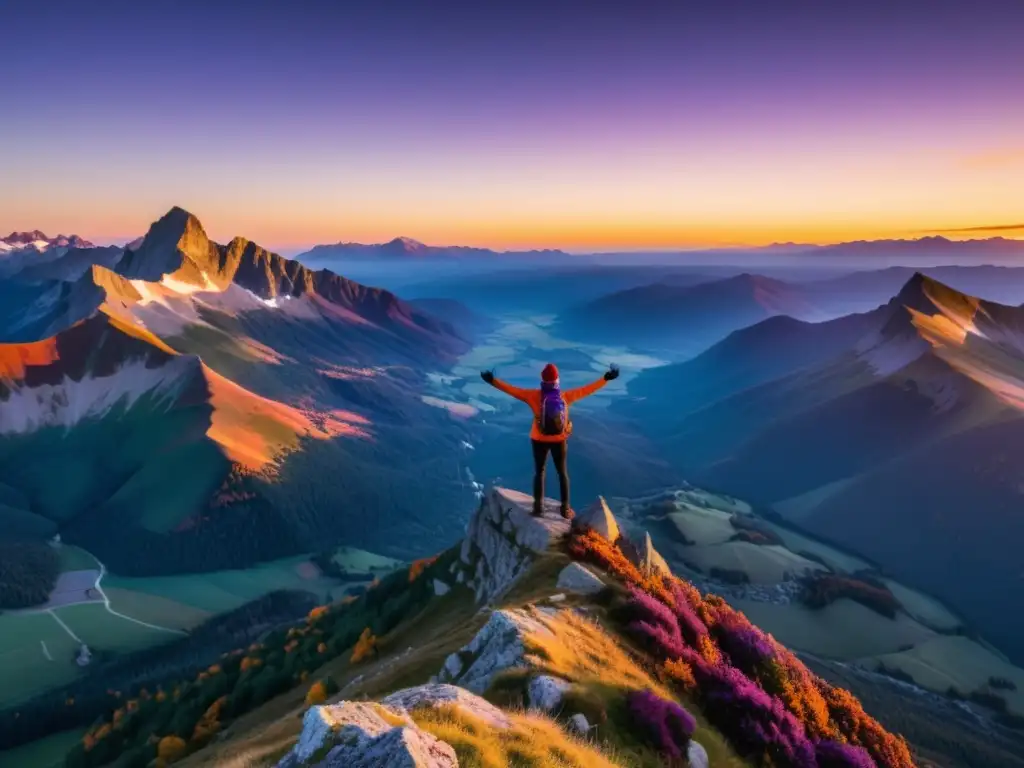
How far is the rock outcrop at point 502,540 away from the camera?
1577 inches

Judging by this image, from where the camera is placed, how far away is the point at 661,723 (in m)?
19.7

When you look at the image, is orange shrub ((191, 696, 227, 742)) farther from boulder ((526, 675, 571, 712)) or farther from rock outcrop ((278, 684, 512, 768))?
rock outcrop ((278, 684, 512, 768))

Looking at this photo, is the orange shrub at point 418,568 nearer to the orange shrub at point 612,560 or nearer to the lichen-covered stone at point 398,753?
the orange shrub at point 612,560

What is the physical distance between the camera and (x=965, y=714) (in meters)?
120

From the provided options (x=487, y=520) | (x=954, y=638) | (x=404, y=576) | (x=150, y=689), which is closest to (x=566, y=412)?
(x=487, y=520)

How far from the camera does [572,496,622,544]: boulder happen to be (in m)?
38.7

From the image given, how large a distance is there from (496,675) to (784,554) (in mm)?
189097

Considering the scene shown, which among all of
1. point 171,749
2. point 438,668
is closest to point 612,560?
point 438,668

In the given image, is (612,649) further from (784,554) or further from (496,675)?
(784,554)

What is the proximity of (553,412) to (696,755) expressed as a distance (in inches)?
592

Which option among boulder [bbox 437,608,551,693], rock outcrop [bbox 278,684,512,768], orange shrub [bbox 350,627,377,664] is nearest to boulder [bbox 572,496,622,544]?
boulder [bbox 437,608,551,693]

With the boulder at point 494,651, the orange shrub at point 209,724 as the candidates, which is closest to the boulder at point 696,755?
the boulder at point 494,651

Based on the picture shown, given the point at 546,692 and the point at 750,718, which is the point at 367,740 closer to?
the point at 546,692

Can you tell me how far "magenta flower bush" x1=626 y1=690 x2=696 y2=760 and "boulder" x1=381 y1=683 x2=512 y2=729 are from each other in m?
5.87
